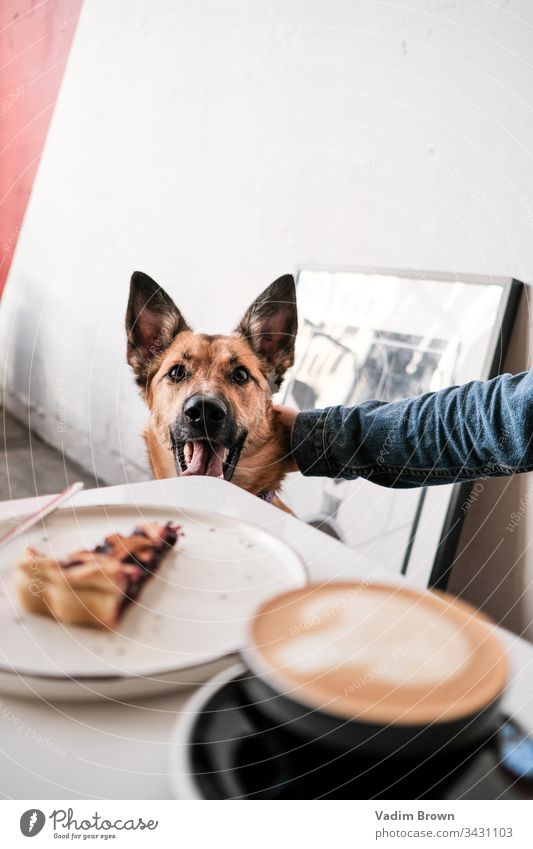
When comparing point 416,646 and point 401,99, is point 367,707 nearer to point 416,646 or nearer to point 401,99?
point 416,646

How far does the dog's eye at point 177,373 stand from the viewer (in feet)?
1.94

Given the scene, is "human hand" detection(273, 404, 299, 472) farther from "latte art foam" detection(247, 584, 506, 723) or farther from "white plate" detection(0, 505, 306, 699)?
"latte art foam" detection(247, 584, 506, 723)

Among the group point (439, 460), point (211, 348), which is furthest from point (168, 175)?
point (439, 460)

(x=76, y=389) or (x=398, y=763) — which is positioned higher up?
(x=76, y=389)

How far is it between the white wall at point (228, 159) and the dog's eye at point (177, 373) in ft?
0.17

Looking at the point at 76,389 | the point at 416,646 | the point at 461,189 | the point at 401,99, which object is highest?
the point at 401,99

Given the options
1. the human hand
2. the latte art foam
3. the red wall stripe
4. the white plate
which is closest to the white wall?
the red wall stripe

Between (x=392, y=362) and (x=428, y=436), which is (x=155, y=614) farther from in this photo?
(x=392, y=362)

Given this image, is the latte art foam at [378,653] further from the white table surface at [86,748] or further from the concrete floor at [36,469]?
the concrete floor at [36,469]

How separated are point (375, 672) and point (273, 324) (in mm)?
452

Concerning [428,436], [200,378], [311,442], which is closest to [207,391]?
[200,378]

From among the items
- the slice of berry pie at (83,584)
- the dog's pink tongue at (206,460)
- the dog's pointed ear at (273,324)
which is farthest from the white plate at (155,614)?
the dog's pointed ear at (273,324)

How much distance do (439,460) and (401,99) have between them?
0.45 meters
